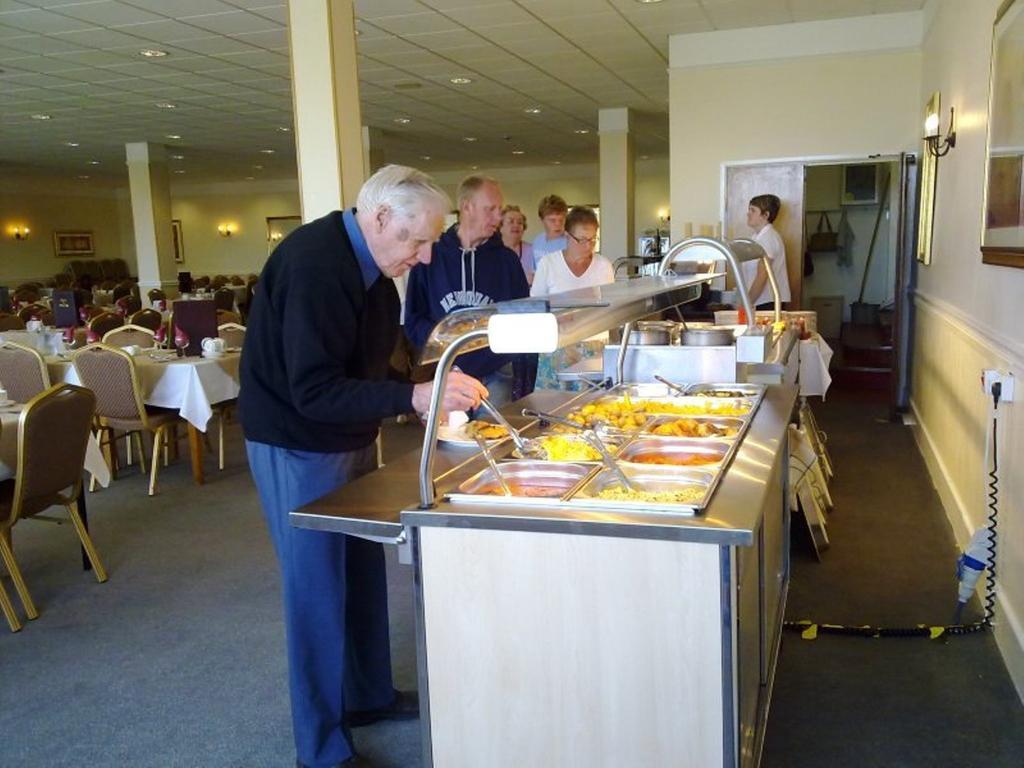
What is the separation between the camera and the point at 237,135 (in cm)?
969

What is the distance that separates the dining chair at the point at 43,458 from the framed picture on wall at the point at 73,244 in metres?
14.2

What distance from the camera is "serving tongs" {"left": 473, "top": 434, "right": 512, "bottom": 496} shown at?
1.64 metres

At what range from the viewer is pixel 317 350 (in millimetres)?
1639

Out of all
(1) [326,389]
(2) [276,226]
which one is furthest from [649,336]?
(2) [276,226]

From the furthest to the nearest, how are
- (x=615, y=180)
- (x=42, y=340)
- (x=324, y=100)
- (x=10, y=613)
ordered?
(x=615, y=180), (x=42, y=340), (x=324, y=100), (x=10, y=613)

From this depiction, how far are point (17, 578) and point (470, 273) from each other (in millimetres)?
1818

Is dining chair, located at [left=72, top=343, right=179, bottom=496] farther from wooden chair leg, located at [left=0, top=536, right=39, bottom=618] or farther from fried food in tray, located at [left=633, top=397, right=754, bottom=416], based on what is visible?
fried food in tray, located at [left=633, top=397, right=754, bottom=416]

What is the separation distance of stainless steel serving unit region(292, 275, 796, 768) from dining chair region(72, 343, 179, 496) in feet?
10.3

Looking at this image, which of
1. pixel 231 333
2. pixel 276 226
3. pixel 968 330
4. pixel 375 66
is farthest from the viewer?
pixel 276 226

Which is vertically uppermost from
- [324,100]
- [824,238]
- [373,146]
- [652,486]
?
[373,146]

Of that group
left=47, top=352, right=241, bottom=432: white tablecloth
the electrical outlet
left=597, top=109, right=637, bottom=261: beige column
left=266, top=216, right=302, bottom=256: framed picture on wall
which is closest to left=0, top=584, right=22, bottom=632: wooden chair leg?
left=47, top=352, right=241, bottom=432: white tablecloth

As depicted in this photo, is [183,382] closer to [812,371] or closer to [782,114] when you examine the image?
[812,371]

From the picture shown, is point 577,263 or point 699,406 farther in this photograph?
point 577,263

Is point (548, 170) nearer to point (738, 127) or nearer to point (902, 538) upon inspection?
point (738, 127)
